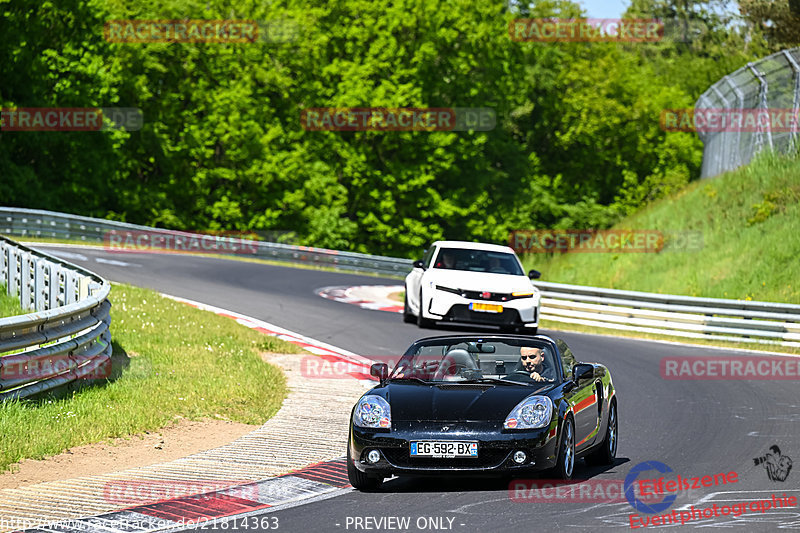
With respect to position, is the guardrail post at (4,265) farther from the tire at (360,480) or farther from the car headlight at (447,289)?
the tire at (360,480)

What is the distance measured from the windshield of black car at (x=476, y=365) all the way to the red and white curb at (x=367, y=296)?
15.2 metres

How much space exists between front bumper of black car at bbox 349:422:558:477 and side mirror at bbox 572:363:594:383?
1.04m

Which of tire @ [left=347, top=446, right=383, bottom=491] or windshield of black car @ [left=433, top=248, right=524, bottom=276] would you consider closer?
tire @ [left=347, top=446, right=383, bottom=491]

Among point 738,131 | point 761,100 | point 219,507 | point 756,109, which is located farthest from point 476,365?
point 738,131

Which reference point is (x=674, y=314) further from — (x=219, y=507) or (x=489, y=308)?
(x=219, y=507)

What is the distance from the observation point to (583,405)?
1011cm

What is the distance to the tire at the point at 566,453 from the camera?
916cm

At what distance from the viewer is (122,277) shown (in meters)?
28.0

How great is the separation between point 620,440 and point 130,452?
4928 millimetres

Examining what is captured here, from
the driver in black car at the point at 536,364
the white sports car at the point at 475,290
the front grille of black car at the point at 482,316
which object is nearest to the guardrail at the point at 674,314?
the white sports car at the point at 475,290

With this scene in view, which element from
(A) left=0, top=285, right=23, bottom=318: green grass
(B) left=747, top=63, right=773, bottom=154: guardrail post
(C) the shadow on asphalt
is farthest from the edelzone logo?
(B) left=747, top=63, right=773, bottom=154: guardrail post

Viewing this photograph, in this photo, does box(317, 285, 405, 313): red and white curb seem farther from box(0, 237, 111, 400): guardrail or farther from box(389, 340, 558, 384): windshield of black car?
box(389, 340, 558, 384): windshield of black car

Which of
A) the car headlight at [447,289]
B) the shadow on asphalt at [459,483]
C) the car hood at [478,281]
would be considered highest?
the car hood at [478,281]

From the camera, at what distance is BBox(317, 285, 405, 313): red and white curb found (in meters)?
26.9
